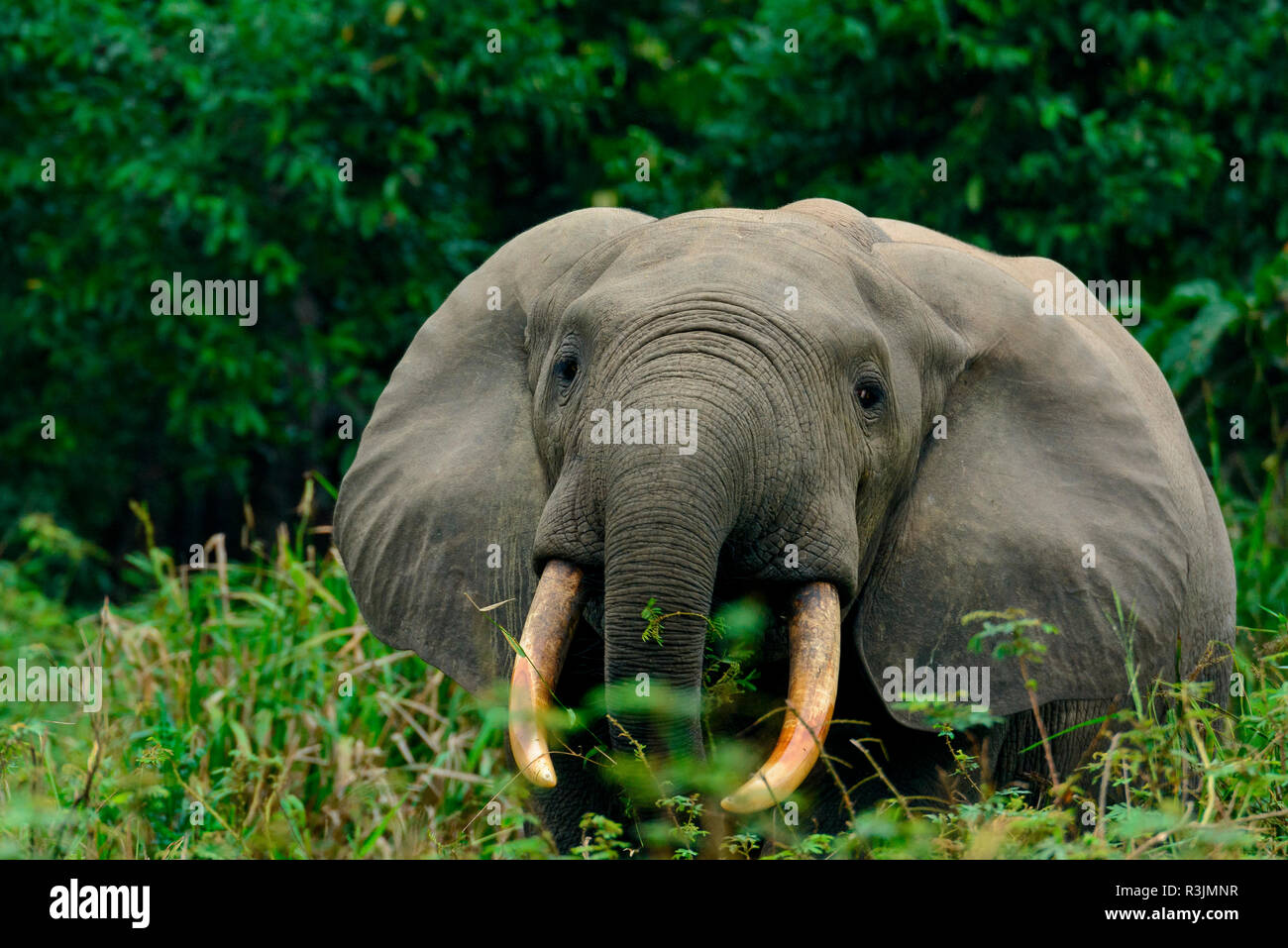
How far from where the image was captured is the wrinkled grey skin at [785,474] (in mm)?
3715

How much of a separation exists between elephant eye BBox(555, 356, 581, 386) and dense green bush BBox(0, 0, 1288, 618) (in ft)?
15.7

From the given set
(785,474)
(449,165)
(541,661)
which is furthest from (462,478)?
(449,165)

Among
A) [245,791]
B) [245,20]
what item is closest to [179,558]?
[245,20]

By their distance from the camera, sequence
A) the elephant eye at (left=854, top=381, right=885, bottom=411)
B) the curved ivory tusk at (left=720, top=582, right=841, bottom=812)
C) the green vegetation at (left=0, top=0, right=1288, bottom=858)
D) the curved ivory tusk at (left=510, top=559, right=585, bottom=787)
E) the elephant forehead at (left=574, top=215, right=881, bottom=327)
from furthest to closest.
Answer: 1. the green vegetation at (left=0, top=0, right=1288, bottom=858)
2. the elephant eye at (left=854, top=381, right=885, bottom=411)
3. the elephant forehead at (left=574, top=215, right=881, bottom=327)
4. the curved ivory tusk at (left=510, top=559, right=585, bottom=787)
5. the curved ivory tusk at (left=720, top=582, right=841, bottom=812)

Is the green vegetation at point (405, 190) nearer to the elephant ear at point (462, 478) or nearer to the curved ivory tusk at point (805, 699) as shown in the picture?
the elephant ear at point (462, 478)

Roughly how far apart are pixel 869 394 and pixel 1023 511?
1.78 ft

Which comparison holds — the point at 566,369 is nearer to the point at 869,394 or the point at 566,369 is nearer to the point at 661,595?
the point at 869,394

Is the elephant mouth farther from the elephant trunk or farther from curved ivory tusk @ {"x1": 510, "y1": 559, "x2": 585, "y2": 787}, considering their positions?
the elephant trunk

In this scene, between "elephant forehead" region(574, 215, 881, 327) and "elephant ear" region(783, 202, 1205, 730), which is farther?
"elephant ear" region(783, 202, 1205, 730)

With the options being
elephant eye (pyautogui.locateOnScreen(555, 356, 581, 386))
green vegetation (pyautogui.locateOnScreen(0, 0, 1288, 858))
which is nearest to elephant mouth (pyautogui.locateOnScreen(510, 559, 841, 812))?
elephant eye (pyautogui.locateOnScreen(555, 356, 581, 386))

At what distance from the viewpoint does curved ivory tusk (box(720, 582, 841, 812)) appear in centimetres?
348

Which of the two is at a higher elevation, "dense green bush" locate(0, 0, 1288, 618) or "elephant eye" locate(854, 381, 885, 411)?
"dense green bush" locate(0, 0, 1288, 618)

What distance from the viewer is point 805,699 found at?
3.68 meters

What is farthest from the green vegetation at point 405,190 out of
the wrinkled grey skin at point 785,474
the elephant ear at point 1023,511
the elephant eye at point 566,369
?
the elephant eye at point 566,369
